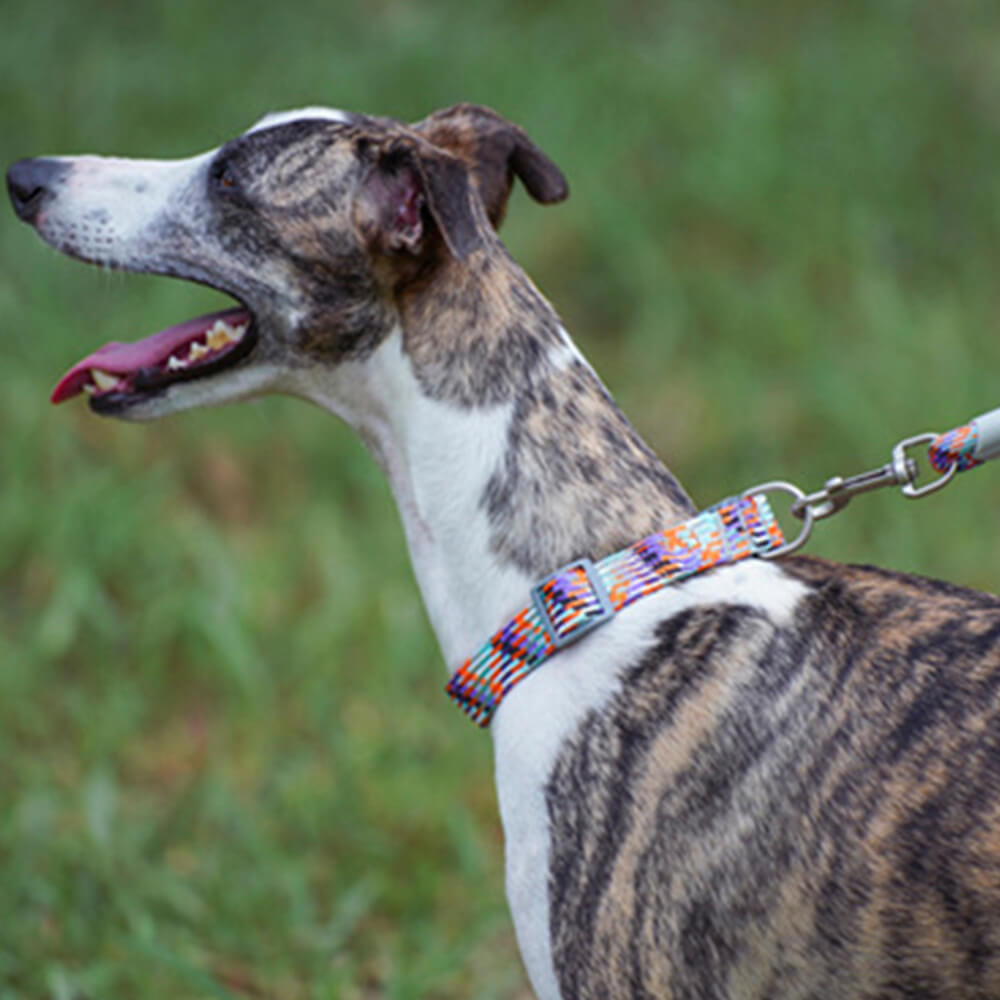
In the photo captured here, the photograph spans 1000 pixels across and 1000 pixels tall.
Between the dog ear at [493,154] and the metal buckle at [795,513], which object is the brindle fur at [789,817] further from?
the dog ear at [493,154]

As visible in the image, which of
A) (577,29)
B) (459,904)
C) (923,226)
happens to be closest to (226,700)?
(459,904)

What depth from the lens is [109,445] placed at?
5117 mm

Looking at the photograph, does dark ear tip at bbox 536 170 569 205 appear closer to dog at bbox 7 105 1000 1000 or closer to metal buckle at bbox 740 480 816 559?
dog at bbox 7 105 1000 1000

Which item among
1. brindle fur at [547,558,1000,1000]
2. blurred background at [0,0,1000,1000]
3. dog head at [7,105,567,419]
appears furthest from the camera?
blurred background at [0,0,1000,1000]

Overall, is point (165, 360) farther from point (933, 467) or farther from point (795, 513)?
point (933, 467)

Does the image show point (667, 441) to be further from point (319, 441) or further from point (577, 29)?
point (577, 29)

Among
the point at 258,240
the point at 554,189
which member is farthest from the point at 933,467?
the point at 258,240

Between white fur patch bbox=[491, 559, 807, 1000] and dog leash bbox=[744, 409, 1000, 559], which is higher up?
dog leash bbox=[744, 409, 1000, 559]

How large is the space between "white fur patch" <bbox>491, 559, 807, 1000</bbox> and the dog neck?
4.6 inches

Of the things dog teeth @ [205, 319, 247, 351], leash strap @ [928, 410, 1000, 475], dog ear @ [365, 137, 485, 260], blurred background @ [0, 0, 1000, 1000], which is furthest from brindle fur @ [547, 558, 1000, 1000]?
blurred background @ [0, 0, 1000, 1000]

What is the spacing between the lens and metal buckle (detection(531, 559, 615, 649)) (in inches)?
87.0

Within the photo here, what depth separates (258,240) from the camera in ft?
8.07

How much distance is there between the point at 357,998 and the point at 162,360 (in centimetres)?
153

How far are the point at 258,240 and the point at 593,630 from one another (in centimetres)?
83
